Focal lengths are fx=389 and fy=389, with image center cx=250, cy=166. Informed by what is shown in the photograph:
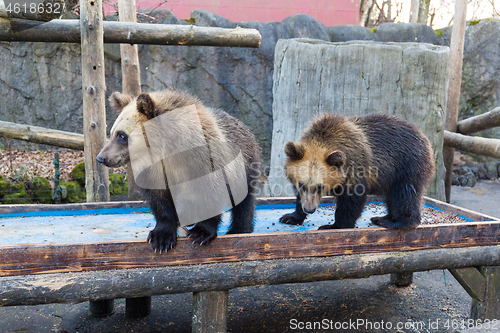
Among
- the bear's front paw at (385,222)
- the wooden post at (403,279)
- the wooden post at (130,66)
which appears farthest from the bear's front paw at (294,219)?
the wooden post at (130,66)

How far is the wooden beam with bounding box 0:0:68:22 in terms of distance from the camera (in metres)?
3.16

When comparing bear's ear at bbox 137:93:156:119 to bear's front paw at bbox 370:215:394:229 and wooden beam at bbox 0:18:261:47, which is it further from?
wooden beam at bbox 0:18:261:47

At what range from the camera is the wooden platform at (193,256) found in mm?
2033

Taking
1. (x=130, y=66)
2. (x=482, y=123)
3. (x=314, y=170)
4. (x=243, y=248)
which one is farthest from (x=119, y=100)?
(x=482, y=123)

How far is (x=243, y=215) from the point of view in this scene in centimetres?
265

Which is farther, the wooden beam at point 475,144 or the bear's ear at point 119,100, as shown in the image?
the wooden beam at point 475,144

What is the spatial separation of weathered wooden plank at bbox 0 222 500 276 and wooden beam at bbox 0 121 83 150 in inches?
102

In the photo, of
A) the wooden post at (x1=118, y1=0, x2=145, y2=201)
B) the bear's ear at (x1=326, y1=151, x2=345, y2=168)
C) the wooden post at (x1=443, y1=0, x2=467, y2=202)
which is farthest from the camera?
the wooden post at (x1=443, y1=0, x2=467, y2=202)

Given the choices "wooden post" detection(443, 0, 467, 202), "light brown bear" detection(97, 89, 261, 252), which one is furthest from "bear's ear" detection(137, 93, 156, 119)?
"wooden post" detection(443, 0, 467, 202)

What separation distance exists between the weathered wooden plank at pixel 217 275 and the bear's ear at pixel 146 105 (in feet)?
2.91

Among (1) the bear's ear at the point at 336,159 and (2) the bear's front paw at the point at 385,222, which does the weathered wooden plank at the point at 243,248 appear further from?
(1) the bear's ear at the point at 336,159

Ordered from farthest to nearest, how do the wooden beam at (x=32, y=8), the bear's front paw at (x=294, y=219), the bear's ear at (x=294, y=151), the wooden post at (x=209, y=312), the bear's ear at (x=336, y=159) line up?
the bear's front paw at (x=294, y=219) < the wooden beam at (x=32, y=8) < the bear's ear at (x=294, y=151) < the bear's ear at (x=336, y=159) < the wooden post at (x=209, y=312)

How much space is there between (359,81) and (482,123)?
2.52 m

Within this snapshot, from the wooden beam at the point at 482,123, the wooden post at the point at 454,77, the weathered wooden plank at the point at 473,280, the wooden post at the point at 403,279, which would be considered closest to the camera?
the weathered wooden plank at the point at 473,280
